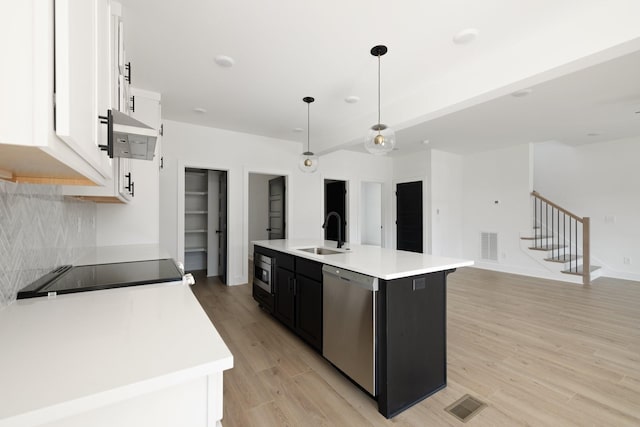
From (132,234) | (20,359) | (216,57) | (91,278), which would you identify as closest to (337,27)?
(216,57)

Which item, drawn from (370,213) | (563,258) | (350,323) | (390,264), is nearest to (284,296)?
(350,323)

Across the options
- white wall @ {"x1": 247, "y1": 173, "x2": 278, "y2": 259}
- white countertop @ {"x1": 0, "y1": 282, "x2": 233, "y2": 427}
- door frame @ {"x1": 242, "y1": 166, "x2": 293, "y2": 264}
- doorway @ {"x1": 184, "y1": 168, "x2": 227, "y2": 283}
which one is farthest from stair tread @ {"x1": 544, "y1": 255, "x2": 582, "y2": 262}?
white countertop @ {"x1": 0, "y1": 282, "x2": 233, "y2": 427}

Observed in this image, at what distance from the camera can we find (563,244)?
20.0 ft

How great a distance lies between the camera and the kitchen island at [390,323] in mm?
1749

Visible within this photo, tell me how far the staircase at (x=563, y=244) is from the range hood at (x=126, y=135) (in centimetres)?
655

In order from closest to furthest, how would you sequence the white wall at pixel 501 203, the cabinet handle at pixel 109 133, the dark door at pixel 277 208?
the cabinet handle at pixel 109 133 → the white wall at pixel 501 203 → the dark door at pixel 277 208

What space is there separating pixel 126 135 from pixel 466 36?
260 cm

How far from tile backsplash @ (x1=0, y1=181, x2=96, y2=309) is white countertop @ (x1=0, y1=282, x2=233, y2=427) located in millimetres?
139

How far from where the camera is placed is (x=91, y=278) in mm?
1494

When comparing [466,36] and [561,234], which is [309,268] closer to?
[466,36]

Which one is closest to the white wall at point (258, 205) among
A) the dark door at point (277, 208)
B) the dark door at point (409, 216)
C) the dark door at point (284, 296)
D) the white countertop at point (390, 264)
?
the dark door at point (277, 208)

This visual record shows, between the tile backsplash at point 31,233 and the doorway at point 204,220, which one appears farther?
the doorway at point 204,220

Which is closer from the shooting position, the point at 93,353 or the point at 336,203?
the point at 93,353

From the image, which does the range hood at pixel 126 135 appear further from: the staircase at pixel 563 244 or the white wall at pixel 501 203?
the white wall at pixel 501 203
